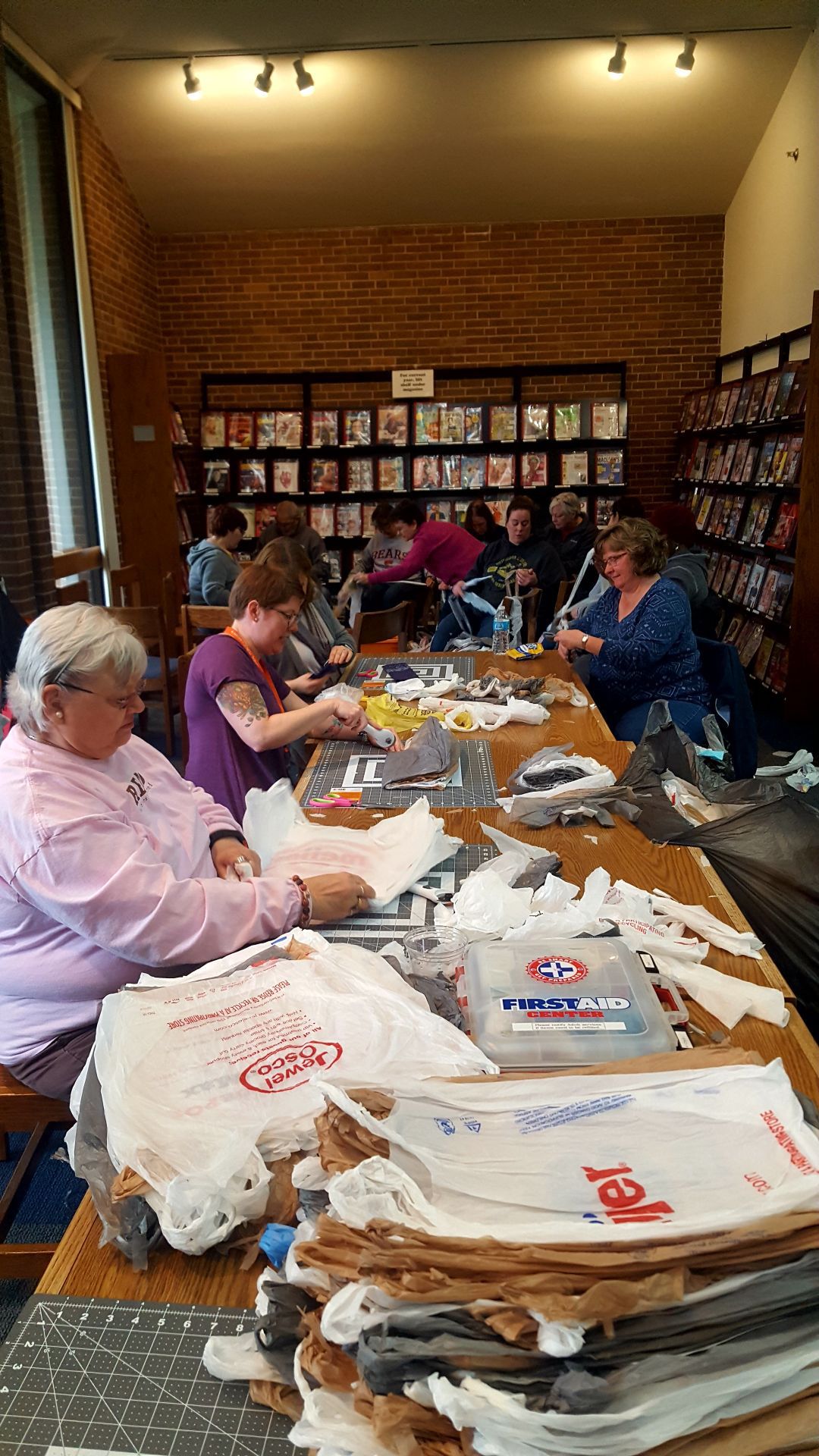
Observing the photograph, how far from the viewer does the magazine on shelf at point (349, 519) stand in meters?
8.48

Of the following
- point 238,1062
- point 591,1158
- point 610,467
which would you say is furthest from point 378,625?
point 610,467

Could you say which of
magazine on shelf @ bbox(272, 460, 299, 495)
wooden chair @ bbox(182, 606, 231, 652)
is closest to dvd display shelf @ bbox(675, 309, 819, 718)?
magazine on shelf @ bbox(272, 460, 299, 495)

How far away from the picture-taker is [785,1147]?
88cm

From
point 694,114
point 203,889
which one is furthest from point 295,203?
point 203,889

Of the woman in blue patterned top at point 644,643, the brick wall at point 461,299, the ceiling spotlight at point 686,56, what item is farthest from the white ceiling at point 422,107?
the woman in blue patterned top at point 644,643

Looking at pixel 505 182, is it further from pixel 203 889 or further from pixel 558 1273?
pixel 558 1273

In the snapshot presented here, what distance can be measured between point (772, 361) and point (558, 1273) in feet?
24.2

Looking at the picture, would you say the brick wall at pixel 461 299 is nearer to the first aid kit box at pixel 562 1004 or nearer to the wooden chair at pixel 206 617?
the wooden chair at pixel 206 617

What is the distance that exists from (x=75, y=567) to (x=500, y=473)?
11.8 feet

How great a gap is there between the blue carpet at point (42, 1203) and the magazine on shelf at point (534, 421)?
6.96 m

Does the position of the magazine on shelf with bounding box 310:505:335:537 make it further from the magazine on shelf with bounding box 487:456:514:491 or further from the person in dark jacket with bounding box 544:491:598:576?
the person in dark jacket with bounding box 544:491:598:576

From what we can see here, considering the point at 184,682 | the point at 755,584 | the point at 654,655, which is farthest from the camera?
the point at 755,584

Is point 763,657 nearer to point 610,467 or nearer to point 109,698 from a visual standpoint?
point 610,467

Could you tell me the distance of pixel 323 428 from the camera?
8.37m
